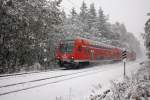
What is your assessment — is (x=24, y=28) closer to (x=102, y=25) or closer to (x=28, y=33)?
(x=28, y=33)

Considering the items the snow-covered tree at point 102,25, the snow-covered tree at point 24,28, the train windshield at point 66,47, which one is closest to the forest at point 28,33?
the snow-covered tree at point 24,28

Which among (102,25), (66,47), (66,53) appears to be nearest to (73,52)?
(66,53)

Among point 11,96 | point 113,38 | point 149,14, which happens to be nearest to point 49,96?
point 11,96

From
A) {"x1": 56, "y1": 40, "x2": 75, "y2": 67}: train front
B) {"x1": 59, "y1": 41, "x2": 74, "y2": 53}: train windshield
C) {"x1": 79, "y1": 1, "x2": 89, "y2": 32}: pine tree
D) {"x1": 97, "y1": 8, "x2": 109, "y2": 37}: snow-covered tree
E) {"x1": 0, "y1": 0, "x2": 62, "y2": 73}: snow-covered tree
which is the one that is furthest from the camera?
{"x1": 97, "y1": 8, "x2": 109, "y2": 37}: snow-covered tree

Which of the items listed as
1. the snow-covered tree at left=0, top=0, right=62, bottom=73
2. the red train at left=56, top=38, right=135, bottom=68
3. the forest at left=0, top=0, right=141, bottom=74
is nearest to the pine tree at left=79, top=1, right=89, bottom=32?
the forest at left=0, top=0, right=141, bottom=74

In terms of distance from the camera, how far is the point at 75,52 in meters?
21.9

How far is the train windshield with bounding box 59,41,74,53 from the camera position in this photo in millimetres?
22266

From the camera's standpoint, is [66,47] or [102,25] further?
[102,25]

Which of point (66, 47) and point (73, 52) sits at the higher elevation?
point (66, 47)

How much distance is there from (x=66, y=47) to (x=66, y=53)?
0.73 meters

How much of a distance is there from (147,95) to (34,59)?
17.2 m

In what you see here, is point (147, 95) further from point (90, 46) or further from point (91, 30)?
point (91, 30)

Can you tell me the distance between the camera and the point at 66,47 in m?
22.6

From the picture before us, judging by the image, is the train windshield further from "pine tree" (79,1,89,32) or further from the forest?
"pine tree" (79,1,89,32)
